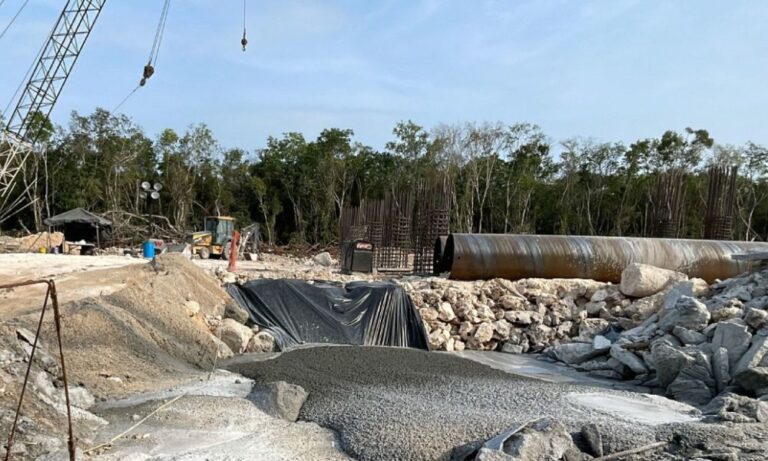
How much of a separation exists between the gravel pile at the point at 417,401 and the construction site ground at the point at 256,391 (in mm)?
18

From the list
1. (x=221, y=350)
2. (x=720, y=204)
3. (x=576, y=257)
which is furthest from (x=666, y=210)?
(x=221, y=350)

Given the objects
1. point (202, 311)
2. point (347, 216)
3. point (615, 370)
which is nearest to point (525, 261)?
point (615, 370)

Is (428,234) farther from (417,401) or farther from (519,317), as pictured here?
(417,401)

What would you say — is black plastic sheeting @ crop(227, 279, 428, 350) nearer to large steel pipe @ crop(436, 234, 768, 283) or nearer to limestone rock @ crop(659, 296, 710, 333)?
large steel pipe @ crop(436, 234, 768, 283)

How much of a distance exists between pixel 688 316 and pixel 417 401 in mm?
4930

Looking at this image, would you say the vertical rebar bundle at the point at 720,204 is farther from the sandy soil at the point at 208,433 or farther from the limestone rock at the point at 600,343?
the sandy soil at the point at 208,433

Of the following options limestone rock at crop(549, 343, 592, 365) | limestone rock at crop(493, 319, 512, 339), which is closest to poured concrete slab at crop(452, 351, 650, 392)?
limestone rock at crop(549, 343, 592, 365)

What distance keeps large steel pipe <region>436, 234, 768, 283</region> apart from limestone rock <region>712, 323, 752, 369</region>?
526 centimetres

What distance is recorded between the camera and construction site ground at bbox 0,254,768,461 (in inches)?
184

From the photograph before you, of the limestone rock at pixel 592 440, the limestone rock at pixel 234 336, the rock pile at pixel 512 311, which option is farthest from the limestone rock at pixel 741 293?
the limestone rock at pixel 234 336

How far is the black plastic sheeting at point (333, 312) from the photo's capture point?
9609 mm

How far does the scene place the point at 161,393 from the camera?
6.03 m

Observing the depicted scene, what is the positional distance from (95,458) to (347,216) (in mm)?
21633

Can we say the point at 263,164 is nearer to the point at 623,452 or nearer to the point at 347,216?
the point at 347,216
